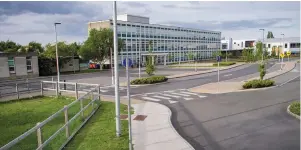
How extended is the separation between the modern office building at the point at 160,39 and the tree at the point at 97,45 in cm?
687

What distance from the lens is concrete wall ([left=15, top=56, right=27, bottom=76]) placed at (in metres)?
38.5

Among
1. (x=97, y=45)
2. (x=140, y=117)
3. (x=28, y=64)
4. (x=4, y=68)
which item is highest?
(x=97, y=45)

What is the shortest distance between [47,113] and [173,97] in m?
9.40

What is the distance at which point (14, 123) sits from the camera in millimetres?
11969

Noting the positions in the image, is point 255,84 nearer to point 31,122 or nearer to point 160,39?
point 31,122

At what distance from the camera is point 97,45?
50719 millimetres

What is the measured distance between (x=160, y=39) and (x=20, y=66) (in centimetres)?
4161

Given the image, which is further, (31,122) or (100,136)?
(31,122)

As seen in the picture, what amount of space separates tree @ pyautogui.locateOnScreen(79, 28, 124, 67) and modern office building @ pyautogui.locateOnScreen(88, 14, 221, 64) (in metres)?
6.87

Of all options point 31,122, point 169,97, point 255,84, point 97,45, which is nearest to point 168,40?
point 97,45

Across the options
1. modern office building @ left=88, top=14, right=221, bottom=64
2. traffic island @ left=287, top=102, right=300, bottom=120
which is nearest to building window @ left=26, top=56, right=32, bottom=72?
modern office building @ left=88, top=14, right=221, bottom=64

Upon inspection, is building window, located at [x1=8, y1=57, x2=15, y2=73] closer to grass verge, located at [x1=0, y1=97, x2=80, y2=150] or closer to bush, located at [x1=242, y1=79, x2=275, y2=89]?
grass verge, located at [x1=0, y1=97, x2=80, y2=150]

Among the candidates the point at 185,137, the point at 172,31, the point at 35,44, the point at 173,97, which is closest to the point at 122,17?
Result: the point at 172,31

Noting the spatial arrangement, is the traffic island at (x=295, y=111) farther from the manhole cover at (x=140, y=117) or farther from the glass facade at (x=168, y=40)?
the glass facade at (x=168, y=40)
